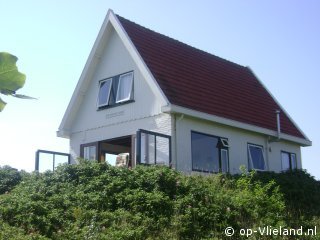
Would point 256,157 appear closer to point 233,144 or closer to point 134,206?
point 233,144

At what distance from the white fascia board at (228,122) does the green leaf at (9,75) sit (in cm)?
1377

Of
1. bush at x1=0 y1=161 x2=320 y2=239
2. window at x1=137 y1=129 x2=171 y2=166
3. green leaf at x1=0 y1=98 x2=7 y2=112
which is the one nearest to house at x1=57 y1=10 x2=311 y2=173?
window at x1=137 y1=129 x2=171 y2=166

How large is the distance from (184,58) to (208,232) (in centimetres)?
1087


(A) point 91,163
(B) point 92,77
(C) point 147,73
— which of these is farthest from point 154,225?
(B) point 92,77

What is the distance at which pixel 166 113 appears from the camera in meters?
15.6

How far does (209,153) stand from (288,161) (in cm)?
520

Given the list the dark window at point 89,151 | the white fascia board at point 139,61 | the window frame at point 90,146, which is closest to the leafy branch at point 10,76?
the white fascia board at point 139,61

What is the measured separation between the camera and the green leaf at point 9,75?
1.18 m

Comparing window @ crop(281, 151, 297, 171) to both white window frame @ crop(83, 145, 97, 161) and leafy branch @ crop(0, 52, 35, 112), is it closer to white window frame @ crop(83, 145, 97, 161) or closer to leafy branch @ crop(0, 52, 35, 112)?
white window frame @ crop(83, 145, 97, 161)

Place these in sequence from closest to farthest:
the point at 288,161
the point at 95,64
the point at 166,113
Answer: the point at 166,113, the point at 95,64, the point at 288,161

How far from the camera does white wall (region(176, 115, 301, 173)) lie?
15.6 metres

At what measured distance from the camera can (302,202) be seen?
12.6 meters

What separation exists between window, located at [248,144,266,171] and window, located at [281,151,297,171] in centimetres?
147

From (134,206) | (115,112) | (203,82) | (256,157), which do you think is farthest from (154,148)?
(134,206)
